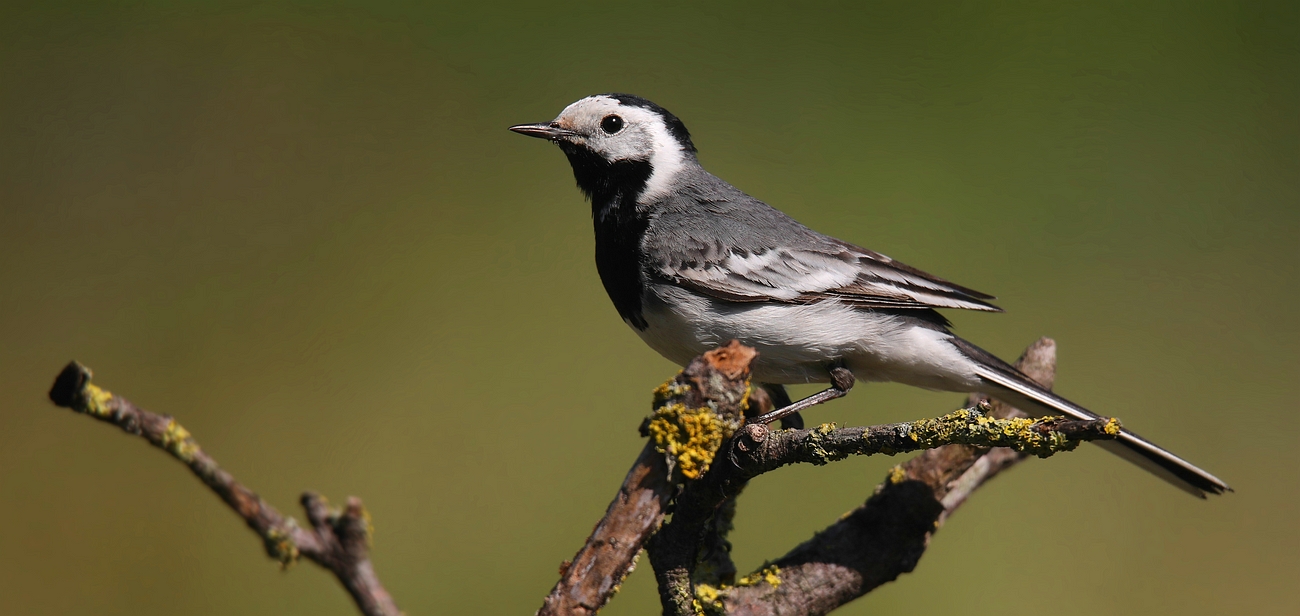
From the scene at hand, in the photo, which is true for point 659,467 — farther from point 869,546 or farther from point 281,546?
point 869,546

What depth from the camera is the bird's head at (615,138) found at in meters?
3.32

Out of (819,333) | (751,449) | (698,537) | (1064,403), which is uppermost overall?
(819,333)

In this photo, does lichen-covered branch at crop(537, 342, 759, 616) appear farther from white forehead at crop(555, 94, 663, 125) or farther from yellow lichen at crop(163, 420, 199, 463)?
white forehead at crop(555, 94, 663, 125)

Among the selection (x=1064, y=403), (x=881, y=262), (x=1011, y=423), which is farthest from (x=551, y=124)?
(x=1011, y=423)

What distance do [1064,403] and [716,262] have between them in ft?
3.70

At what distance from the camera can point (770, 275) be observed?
2846mm

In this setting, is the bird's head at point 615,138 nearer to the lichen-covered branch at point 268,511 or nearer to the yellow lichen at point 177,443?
the lichen-covered branch at point 268,511

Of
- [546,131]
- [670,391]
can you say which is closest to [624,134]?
[546,131]

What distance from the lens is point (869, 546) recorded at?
8.21ft

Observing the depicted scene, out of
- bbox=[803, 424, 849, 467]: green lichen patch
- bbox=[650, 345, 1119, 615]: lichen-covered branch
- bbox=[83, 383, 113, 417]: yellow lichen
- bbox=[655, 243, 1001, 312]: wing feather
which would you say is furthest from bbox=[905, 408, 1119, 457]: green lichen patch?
bbox=[83, 383, 113, 417]: yellow lichen

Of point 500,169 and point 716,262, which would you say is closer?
point 716,262

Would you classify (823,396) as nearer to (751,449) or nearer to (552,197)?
(751,449)

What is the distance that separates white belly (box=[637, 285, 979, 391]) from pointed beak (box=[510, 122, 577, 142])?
887 mm

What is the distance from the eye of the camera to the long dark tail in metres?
2.58
